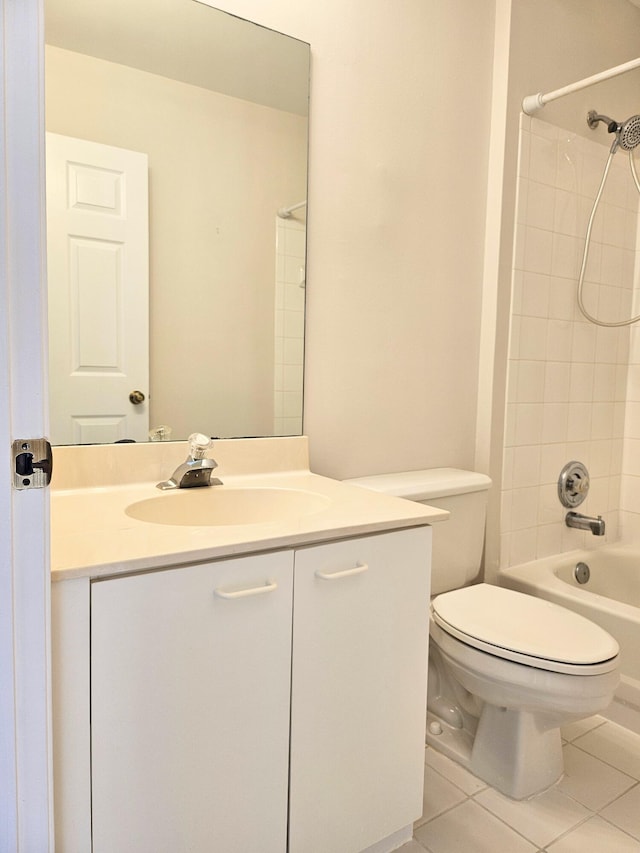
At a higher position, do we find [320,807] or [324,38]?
[324,38]

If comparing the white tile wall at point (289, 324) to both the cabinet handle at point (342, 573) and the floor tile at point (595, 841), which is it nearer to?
the cabinet handle at point (342, 573)

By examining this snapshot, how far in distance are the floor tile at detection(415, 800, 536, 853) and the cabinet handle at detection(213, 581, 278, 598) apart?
0.78 m

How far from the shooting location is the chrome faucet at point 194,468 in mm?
1378

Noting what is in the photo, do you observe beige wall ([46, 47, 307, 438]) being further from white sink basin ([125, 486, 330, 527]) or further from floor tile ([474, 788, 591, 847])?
floor tile ([474, 788, 591, 847])

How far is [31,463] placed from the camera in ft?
2.45

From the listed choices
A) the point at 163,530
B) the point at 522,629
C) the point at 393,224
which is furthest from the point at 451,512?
the point at 163,530

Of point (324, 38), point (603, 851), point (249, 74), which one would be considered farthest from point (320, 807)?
point (324, 38)

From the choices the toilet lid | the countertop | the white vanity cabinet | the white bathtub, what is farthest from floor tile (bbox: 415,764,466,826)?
the countertop

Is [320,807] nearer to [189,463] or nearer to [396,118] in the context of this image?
[189,463]

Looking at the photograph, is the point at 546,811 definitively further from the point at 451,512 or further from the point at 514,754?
the point at 451,512

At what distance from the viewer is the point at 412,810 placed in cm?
132

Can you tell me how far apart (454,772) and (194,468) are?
105 centimetres

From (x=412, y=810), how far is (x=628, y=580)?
1.39m

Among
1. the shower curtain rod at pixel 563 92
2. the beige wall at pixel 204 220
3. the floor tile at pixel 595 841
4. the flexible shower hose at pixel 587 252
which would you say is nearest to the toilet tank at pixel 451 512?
the beige wall at pixel 204 220
